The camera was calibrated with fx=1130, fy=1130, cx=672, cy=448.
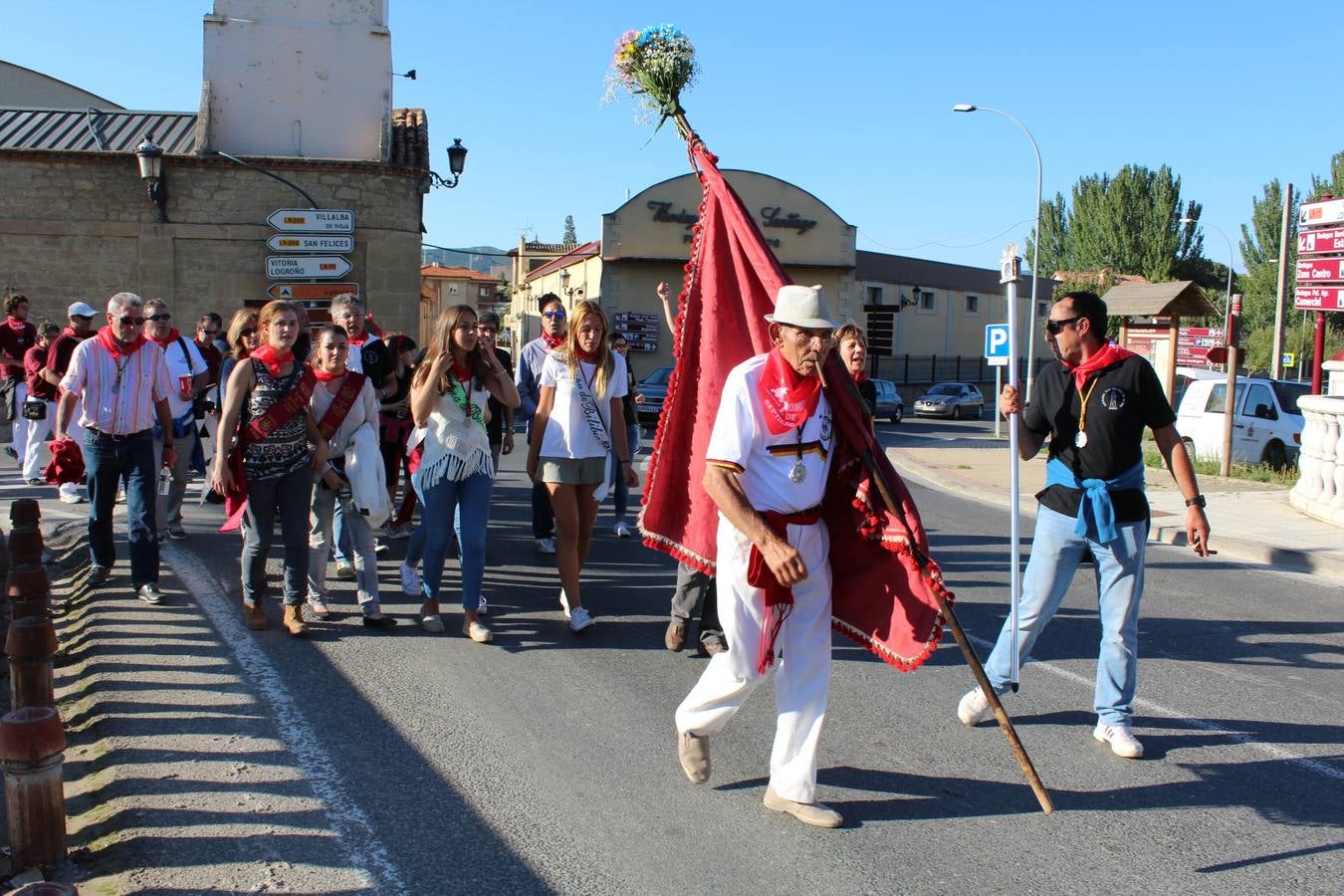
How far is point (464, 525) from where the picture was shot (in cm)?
644

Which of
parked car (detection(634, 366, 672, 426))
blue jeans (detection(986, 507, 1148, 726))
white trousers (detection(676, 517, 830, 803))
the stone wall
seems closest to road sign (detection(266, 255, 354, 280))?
the stone wall

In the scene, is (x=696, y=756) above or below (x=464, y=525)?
below

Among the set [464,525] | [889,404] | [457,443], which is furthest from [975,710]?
[889,404]

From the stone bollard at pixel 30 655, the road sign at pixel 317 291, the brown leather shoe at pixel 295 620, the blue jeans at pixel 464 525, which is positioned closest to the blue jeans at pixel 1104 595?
the blue jeans at pixel 464 525

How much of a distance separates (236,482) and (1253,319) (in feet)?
210

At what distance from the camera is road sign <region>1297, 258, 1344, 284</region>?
16.9 metres

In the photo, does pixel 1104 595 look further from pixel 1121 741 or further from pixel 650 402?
pixel 650 402

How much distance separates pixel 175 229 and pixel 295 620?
20563 millimetres

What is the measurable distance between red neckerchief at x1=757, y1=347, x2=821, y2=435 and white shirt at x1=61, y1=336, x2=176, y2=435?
14.8ft

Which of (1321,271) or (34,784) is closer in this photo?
(34,784)

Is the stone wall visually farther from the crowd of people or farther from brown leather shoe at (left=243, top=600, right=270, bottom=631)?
brown leather shoe at (left=243, top=600, right=270, bottom=631)

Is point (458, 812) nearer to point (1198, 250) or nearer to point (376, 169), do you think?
point (376, 169)

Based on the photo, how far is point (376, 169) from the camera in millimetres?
24656

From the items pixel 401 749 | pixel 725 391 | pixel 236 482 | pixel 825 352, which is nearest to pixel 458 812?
pixel 401 749
